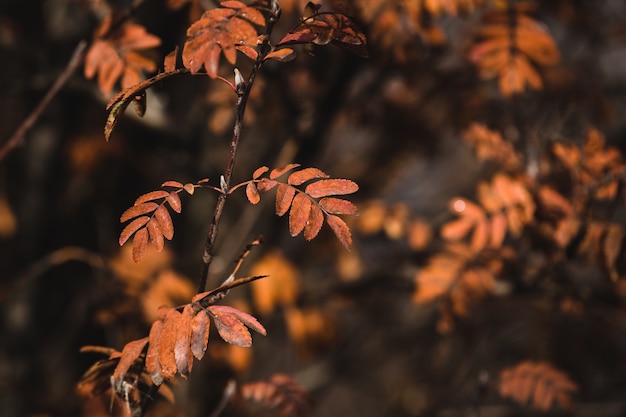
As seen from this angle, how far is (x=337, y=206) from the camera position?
123 centimetres

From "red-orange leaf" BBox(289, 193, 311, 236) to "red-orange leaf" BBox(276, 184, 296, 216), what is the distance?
0.05 ft

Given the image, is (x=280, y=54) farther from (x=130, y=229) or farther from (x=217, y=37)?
(x=130, y=229)

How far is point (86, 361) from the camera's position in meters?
4.84

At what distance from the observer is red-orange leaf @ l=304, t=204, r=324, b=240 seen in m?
1.21

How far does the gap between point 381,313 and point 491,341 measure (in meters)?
1.63

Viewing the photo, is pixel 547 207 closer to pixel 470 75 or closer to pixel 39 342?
pixel 470 75

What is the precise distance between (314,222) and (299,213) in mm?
42

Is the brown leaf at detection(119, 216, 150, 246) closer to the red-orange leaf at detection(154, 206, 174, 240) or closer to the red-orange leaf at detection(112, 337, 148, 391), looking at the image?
the red-orange leaf at detection(154, 206, 174, 240)

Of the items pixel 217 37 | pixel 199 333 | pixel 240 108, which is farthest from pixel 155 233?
pixel 217 37

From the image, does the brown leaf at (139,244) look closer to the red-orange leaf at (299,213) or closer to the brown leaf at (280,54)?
the red-orange leaf at (299,213)

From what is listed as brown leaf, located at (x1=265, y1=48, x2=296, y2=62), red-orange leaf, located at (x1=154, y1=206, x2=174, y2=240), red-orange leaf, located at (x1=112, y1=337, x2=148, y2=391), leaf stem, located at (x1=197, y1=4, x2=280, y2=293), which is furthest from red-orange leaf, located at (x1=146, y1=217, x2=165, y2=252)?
brown leaf, located at (x1=265, y1=48, x2=296, y2=62)

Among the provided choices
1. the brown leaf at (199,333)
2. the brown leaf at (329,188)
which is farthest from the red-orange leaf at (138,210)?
the brown leaf at (329,188)

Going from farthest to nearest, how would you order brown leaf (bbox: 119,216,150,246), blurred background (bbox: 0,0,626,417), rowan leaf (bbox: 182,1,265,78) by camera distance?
blurred background (bbox: 0,0,626,417)
brown leaf (bbox: 119,216,150,246)
rowan leaf (bbox: 182,1,265,78)

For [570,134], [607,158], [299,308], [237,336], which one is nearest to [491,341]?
[299,308]
